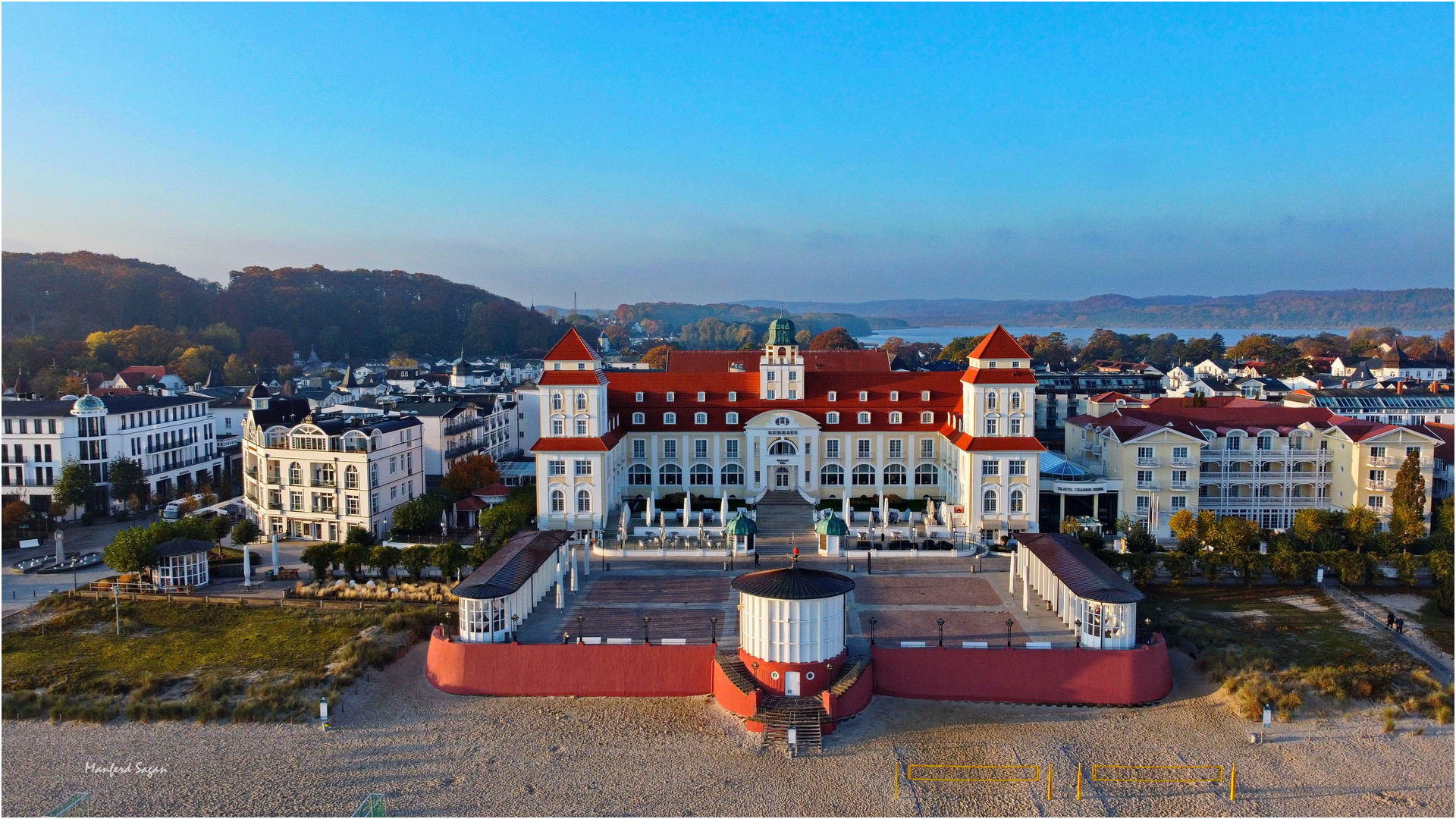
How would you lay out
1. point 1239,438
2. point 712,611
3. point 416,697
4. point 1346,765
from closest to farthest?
point 1346,765 < point 416,697 < point 712,611 < point 1239,438

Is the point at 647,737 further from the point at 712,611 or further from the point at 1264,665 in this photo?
the point at 1264,665

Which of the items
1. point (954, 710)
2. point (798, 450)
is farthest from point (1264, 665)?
point (798, 450)

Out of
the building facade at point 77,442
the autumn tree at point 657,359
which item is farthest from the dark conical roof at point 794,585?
the autumn tree at point 657,359

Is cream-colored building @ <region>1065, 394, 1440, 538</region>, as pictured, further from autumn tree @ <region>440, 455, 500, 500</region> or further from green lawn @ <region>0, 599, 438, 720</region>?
green lawn @ <region>0, 599, 438, 720</region>

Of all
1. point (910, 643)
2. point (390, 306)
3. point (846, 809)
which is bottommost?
point (846, 809)

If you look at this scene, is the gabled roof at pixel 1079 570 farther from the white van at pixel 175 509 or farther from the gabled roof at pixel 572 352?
the white van at pixel 175 509

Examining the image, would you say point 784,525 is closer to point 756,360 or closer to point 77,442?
point 756,360

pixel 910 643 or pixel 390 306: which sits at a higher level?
pixel 390 306
